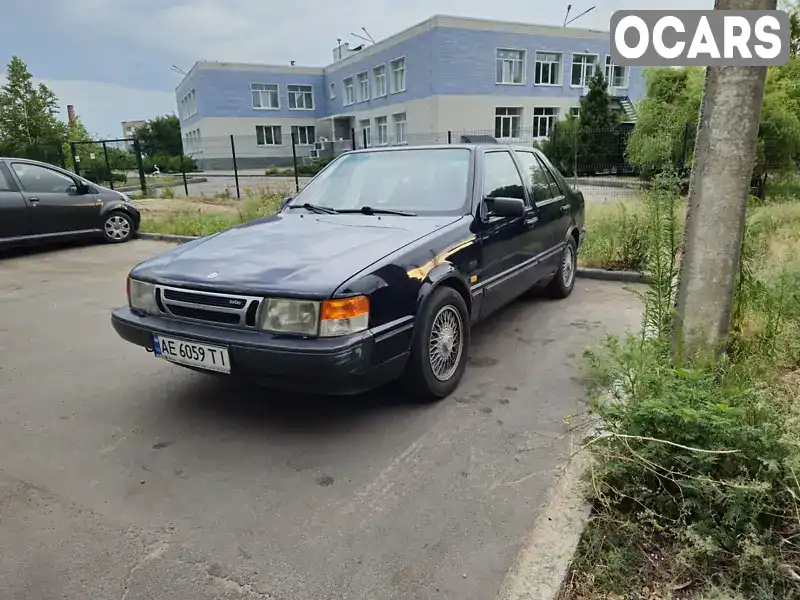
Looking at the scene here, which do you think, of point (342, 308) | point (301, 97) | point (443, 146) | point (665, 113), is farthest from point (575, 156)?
point (301, 97)

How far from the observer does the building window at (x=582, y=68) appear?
1411 inches

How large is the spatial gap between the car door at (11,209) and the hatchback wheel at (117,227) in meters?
1.36

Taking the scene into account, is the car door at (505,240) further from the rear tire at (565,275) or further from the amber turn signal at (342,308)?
the amber turn signal at (342,308)

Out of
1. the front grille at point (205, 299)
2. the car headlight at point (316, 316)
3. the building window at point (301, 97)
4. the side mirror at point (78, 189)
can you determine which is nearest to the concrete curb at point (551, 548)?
the car headlight at point (316, 316)

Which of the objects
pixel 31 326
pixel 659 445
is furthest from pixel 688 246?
Answer: pixel 31 326

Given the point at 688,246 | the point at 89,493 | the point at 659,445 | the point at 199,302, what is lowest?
the point at 89,493

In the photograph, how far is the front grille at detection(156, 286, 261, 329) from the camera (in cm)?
302

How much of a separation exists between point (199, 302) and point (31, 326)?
3.51 meters

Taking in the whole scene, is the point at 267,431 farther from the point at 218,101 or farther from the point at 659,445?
the point at 218,101

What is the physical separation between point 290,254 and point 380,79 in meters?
38.6

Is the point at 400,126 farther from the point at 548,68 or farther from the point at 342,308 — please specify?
the point at 342,308

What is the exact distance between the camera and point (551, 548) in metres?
2.19

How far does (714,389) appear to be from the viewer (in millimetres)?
2480

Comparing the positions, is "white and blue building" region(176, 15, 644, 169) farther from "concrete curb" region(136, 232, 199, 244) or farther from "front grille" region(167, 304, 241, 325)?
"front grille" region(167, 304, 241, 325)
